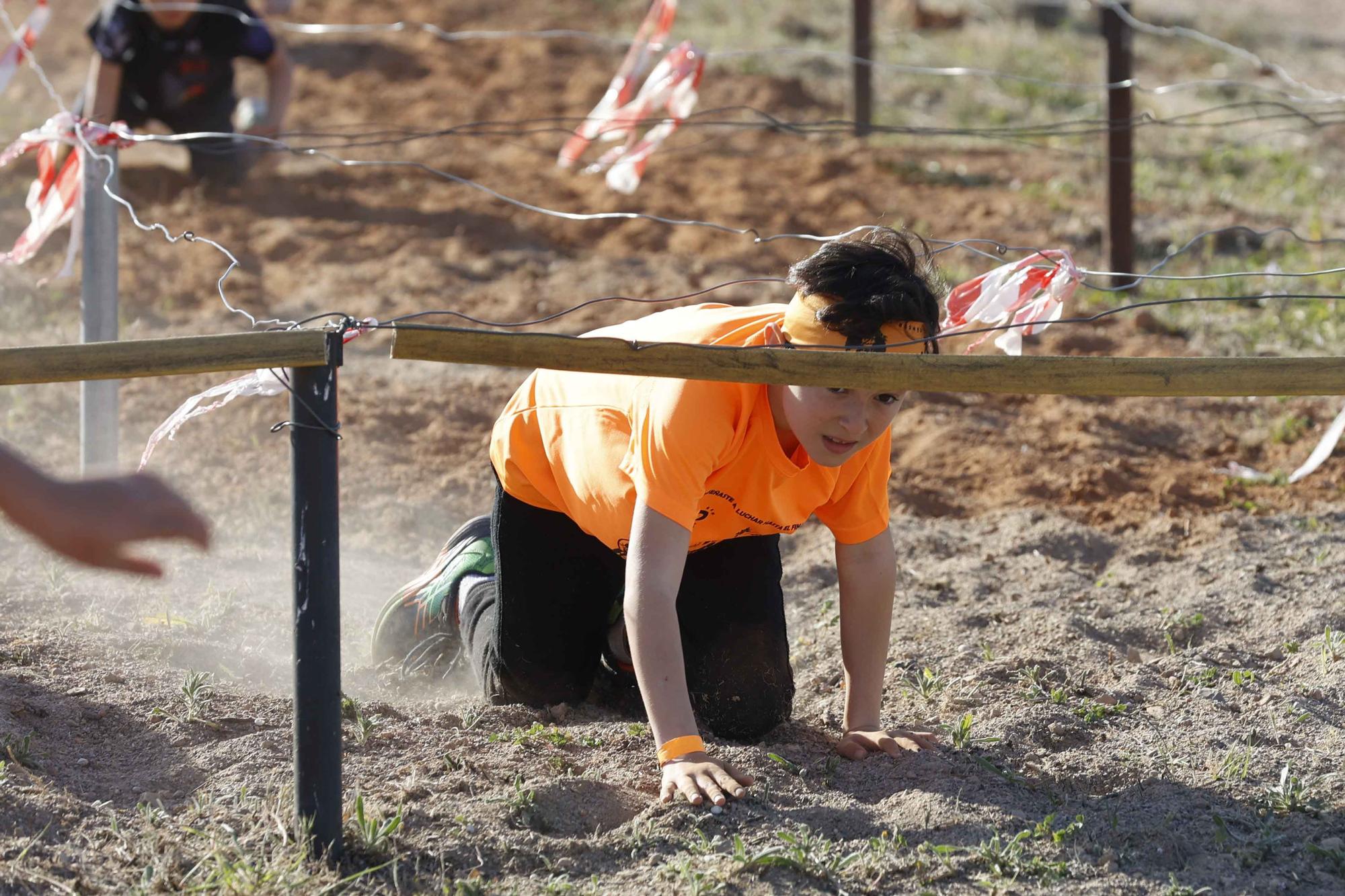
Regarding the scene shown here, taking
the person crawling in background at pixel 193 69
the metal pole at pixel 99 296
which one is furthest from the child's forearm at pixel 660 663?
the person crawling in background at pixel 193 69

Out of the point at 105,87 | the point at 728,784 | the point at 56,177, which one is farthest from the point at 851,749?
the point at 105,87

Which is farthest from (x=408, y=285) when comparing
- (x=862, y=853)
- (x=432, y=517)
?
(x=862, y=853)

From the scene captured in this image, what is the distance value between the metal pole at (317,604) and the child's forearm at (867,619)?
1053 millimetres

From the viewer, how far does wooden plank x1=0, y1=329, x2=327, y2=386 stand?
6.59ft

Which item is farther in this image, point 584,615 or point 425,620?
point 425,620

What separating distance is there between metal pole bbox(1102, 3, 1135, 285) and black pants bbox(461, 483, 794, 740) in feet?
11.5

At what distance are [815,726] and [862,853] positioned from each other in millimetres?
672

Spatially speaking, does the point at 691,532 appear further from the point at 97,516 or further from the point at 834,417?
the point at 97,516

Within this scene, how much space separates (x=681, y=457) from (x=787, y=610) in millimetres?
1337

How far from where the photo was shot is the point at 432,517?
4.26m

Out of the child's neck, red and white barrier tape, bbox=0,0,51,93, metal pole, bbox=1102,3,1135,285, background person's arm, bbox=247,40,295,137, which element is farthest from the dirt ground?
red and white barrier tape, bbox=0,0,51,93

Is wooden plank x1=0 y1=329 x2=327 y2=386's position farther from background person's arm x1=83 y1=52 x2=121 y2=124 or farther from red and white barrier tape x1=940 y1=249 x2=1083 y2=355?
background person's arm x1=83 y1=52 x2=121 y2=124

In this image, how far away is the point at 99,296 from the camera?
12.6 feet

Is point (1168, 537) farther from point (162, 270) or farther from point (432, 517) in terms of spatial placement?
point (162, 270)
